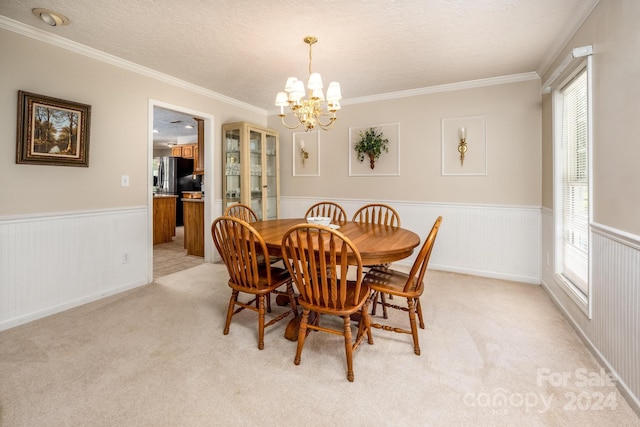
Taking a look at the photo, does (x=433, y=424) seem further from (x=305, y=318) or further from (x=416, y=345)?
(x=305, y=318)

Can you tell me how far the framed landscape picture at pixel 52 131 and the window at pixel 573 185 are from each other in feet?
13.2

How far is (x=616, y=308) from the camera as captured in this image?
1666 millimetres

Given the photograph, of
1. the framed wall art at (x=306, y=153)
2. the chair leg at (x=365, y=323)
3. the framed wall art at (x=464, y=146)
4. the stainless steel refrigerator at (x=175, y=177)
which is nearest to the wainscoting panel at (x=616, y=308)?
the chair leg at (x=365, y=323)

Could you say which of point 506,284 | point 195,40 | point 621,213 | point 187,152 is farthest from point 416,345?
point 187,152

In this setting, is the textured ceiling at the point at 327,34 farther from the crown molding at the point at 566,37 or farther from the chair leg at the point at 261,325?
the chair leg at the point at 261,325

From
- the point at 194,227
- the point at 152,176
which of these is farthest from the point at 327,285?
the point at 194,227

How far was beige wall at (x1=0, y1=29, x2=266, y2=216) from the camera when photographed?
230 cm

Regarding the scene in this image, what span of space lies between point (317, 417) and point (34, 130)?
2.99m

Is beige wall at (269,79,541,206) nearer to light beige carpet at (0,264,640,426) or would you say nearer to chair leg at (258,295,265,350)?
light beige carpet at (0,264,640,426)

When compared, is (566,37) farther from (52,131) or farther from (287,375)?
(52,131)

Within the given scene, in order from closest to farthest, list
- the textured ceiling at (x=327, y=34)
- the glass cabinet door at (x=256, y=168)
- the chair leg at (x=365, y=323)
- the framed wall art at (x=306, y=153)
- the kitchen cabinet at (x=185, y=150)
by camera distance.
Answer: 1. the chair leg at (x=365, y=323)
2. the textured ceiling at (x=327, y=34)
3. the glass cabinet door at (x=256, y=168)
4. the framed wall art at (x=306, y=153)
5. the kitchen cabinet at (x=185, y=150)

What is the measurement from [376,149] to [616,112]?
2584 millimetres

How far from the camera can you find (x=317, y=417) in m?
1.41

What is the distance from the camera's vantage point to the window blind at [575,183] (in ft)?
7.57
